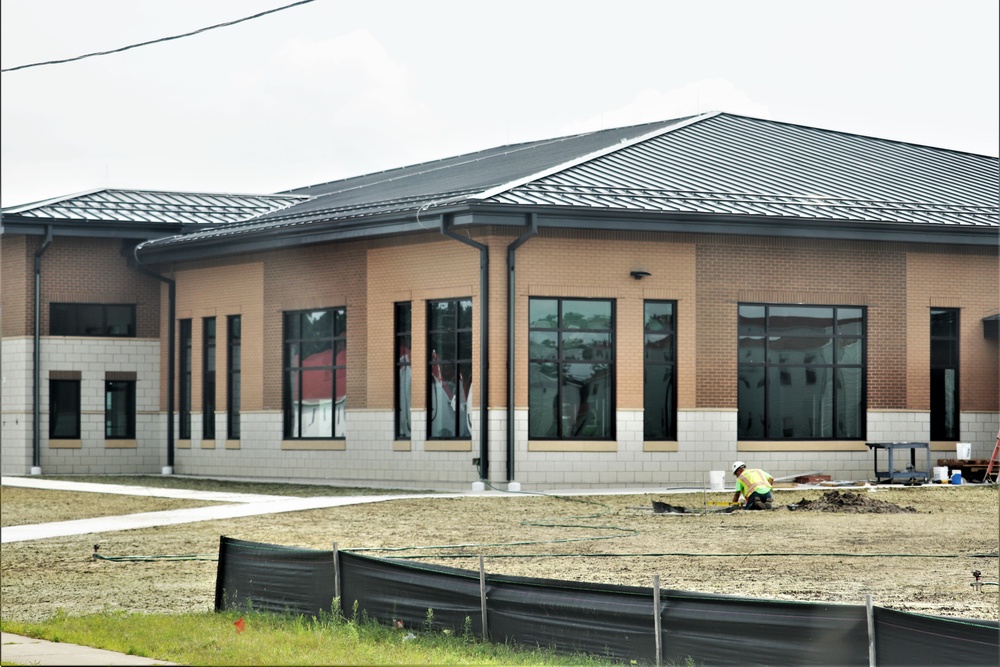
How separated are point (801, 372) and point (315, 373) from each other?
10.9m

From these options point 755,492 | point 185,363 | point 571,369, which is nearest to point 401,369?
point 571,369

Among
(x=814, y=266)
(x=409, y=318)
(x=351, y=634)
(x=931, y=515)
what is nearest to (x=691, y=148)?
(x=814, y=266)

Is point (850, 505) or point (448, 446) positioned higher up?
point (448, 446)

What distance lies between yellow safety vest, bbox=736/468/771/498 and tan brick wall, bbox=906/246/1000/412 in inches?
326

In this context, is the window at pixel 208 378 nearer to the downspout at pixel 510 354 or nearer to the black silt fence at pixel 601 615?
the downspout at pixel 510 354

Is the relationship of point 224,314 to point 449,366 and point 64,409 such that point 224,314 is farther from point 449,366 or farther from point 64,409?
point 449,366

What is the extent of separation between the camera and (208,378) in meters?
37.0

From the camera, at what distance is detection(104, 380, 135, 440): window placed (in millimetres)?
38312

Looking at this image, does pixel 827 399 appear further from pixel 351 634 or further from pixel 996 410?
pixel 351 634

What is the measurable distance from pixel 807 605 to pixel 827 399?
71.7 feet

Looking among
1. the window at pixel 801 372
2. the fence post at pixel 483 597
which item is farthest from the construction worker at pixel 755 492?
the fence post at pixel 483 597

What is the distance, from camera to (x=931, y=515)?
24.0 meters

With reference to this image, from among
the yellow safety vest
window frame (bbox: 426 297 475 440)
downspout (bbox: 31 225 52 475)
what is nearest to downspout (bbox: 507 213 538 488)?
window frame (bbox: 426 297 475 440)

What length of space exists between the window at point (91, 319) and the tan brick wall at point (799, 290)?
51.5 ft
